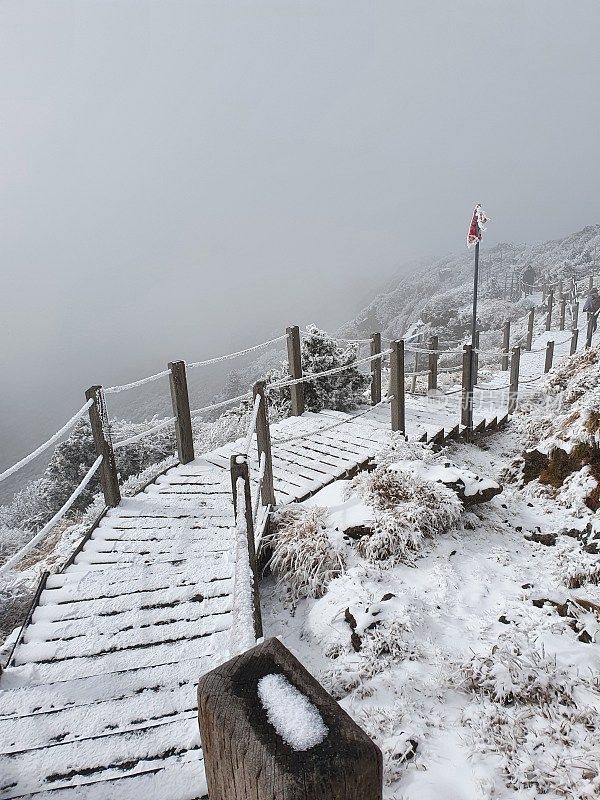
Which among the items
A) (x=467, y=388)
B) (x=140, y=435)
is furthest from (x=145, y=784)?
(x=467, y=388)

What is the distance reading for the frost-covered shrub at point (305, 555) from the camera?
3.78m

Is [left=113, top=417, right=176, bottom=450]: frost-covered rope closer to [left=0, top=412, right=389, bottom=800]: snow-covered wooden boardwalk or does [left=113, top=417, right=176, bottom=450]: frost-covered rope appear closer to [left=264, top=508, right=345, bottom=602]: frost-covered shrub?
[left=0, top=412, right=389, bottom=800]: snow-covered wooden boardwalk

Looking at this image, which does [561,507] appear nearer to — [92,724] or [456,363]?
[92,724]

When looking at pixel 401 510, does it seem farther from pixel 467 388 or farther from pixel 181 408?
pixel 467 388

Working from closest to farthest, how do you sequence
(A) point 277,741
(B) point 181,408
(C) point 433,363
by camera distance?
(A) point 277,741 < (B) point 181,408 < (C) point 433,363

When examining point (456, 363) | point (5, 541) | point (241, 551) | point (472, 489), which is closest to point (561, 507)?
point (472, 489)

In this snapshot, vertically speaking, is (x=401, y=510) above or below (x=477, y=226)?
below

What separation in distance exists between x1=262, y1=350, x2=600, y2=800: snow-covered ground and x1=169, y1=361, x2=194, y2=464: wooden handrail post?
75.4 inches

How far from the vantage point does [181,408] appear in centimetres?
545

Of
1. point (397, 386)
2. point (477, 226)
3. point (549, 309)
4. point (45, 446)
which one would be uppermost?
point (477, 226)

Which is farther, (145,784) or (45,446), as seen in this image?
(45,446)

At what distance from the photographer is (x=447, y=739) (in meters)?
2.41

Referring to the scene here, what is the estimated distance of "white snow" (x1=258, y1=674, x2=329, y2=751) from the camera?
72cm

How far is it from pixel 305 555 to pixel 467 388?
194 inches
